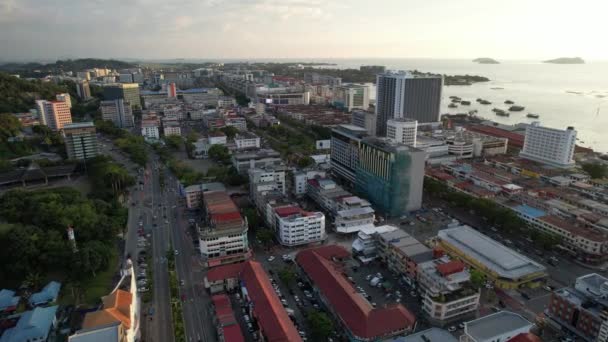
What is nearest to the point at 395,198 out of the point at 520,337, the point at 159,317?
the point at 520,337

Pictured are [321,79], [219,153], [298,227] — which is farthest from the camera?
[321,79]

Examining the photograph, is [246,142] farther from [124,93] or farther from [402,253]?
[124,93]

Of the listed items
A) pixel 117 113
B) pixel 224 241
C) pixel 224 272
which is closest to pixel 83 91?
pixel 117 113

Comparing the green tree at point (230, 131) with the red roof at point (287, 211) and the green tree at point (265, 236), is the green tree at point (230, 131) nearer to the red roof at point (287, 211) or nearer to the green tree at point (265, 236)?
the red roof at point (287, 211)

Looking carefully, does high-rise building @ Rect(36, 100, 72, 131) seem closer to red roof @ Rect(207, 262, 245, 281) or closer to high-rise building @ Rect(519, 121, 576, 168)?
red roof @ Rect(207, 262, 245, 281)

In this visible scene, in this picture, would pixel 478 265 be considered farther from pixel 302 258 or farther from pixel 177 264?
pixel 177 264

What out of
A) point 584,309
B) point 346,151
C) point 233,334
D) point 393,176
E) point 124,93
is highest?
point 124,93

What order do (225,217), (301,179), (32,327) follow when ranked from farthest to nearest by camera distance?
(301,179) < (225,217) < (32,327)
